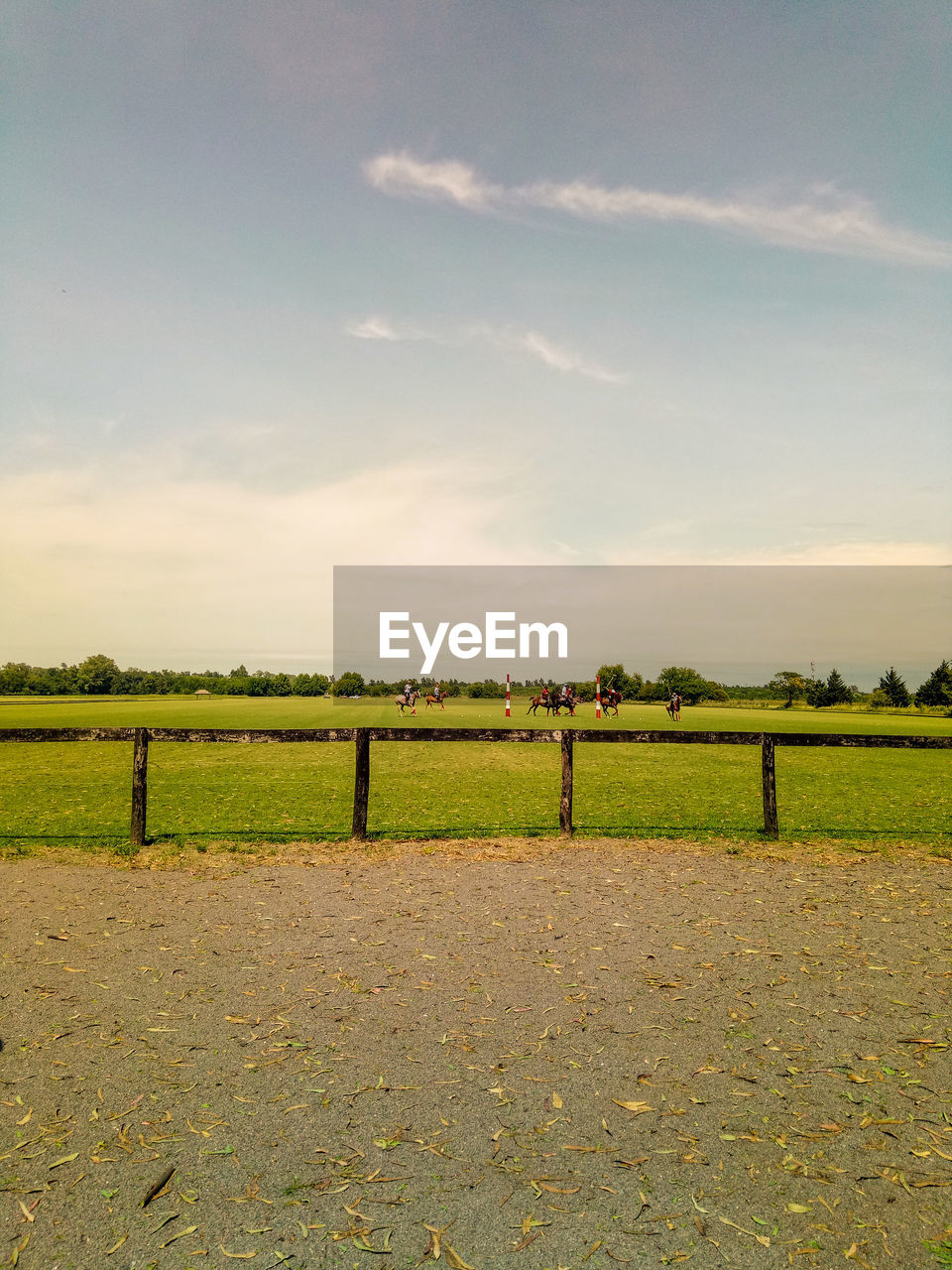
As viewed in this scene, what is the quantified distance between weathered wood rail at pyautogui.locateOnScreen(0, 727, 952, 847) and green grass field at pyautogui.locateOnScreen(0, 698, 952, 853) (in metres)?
0.86

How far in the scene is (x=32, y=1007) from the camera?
5.39 metres

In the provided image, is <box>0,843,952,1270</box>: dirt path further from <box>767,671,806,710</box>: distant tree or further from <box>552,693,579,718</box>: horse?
<box>767,671,806,710</box>: distant tree

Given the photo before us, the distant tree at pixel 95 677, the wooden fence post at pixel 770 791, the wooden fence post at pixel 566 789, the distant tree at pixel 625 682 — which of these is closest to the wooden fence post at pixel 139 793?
the wooden fence post at pixel 566 789

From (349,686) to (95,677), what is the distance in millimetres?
49798

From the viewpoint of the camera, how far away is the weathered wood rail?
34.6 feet

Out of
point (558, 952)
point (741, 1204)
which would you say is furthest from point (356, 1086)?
point (558, 952)

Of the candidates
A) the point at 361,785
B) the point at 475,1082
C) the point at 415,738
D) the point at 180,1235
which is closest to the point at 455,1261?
the point at 180,1235

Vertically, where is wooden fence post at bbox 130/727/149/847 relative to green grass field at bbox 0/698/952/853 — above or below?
above

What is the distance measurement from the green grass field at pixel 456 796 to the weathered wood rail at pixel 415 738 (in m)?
0.86

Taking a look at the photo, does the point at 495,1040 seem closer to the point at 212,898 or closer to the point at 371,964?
the point at 371,964

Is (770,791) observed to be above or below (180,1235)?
above

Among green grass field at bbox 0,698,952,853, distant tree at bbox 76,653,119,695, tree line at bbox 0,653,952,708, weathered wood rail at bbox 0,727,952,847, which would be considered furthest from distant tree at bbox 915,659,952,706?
distant tree at bbox 76,653,119,695

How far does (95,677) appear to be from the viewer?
483ft

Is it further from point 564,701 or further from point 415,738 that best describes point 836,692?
point 415,738
